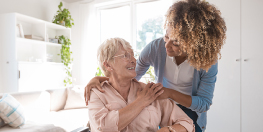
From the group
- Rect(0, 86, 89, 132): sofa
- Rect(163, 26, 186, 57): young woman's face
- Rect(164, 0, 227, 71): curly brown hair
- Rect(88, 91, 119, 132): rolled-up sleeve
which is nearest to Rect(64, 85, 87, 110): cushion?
Rect(0, 86, 89, 132): sofa

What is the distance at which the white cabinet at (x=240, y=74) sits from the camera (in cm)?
296

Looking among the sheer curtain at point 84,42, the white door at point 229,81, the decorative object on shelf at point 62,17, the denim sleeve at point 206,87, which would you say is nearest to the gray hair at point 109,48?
the denim sleeve at point 206,87

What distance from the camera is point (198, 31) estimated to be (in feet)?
3.26

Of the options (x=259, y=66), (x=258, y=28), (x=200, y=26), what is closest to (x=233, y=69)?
(x=259, y=66)

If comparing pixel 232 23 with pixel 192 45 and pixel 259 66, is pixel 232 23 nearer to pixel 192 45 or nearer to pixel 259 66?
pixel 259 66

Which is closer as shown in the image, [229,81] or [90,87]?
[90,87]

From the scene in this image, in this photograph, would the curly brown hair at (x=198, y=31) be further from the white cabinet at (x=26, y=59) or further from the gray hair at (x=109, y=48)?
the white cabinet at (x=26, y=59)

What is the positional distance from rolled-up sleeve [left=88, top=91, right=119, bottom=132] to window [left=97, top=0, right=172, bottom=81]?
10.0 ft

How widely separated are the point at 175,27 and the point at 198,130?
812mm

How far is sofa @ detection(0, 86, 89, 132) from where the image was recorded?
7.81 ft

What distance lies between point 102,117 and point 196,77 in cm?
66

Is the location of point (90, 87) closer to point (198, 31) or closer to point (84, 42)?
point (198, 31)

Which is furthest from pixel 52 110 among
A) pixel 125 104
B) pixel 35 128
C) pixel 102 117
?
pixel 102 117

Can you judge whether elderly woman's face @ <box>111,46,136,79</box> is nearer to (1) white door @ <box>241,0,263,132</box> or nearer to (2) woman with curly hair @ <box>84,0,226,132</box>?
(2) woman with curly hair @ <box>84,0,226,132</box>
